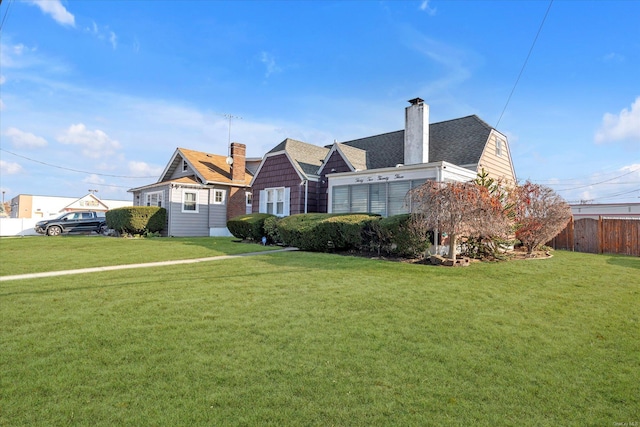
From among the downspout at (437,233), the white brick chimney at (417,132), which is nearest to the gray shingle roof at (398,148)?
the white brick chimney at (417,132)

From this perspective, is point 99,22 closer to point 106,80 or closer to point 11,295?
point 106,80

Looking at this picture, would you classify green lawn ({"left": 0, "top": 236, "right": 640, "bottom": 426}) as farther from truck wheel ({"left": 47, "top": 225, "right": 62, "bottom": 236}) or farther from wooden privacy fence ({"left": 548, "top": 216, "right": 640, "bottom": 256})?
truck wheel ({"left": 47, "top": 225, "right": 62, "bottom": 236})

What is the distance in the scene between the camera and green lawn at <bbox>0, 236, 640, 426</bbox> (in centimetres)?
282

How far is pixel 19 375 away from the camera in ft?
10.8

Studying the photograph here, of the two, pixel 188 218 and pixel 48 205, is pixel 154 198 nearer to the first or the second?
pixel 188 218

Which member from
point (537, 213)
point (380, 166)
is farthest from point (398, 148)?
point (537, 213)

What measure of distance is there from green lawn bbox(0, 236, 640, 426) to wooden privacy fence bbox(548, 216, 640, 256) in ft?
34.0

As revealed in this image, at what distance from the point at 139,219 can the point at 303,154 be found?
35.2 feet

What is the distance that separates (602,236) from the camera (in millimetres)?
15727

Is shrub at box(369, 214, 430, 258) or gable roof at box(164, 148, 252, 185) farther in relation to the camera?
gable roof at box(164, 148, 252, 185)

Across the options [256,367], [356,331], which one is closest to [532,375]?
[356,331]

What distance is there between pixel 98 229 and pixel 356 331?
2604 cm

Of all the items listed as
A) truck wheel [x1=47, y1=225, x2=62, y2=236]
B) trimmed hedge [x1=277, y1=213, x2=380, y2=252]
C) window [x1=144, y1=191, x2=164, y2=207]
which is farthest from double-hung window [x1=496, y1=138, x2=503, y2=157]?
truck wheel [x1=47, y1=225, x2=62, y2=236]

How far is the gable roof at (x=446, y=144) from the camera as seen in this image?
16.2 metres
